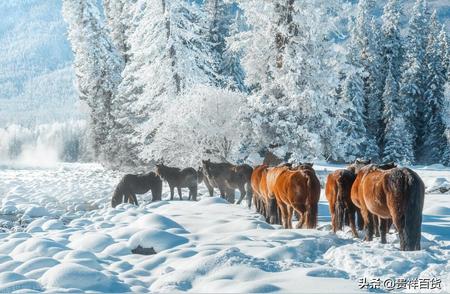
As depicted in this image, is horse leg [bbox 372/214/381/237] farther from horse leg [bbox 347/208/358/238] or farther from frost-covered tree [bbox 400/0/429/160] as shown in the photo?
frost-covered tree [bbox 400/0/429/160]

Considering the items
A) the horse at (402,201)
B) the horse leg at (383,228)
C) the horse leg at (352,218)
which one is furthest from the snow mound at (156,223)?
the horse at (402,201)

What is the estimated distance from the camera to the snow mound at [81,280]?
643 centimetres

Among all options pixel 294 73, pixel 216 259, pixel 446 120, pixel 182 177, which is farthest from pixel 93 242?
pixel 446 120

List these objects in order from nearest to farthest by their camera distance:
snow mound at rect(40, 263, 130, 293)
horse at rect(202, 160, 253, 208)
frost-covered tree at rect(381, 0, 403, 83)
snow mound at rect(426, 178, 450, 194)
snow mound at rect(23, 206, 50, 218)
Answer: snow mound at rect(40, 263, 130, 293) → horse at rect(202, 160, 253, 208) → snow mound at rect(23, 206, 50, 218) → snow mound at rect(426, 178, 450, 194) → frost-covered tree at rect(381, 0, 403, 83)

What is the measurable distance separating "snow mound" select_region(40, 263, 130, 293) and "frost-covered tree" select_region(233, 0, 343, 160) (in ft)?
41.6

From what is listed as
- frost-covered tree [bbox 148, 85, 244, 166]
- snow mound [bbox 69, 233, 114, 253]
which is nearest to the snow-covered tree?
frost-covered tree [bbox 148, 85, 244, 166]

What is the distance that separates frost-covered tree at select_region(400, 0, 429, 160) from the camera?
44.6 metres

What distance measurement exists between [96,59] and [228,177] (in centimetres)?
2281

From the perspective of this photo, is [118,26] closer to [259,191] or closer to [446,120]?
[259,191]

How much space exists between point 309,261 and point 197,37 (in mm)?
21540

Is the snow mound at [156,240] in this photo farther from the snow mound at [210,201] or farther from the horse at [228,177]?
the horse at [228,177]

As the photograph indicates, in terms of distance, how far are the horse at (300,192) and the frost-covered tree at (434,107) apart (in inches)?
1486

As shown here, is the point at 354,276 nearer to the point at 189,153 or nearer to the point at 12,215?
the point at 12,215

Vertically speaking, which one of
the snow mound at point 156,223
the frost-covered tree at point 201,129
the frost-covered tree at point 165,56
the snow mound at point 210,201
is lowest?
the snow mound at point 210,201
